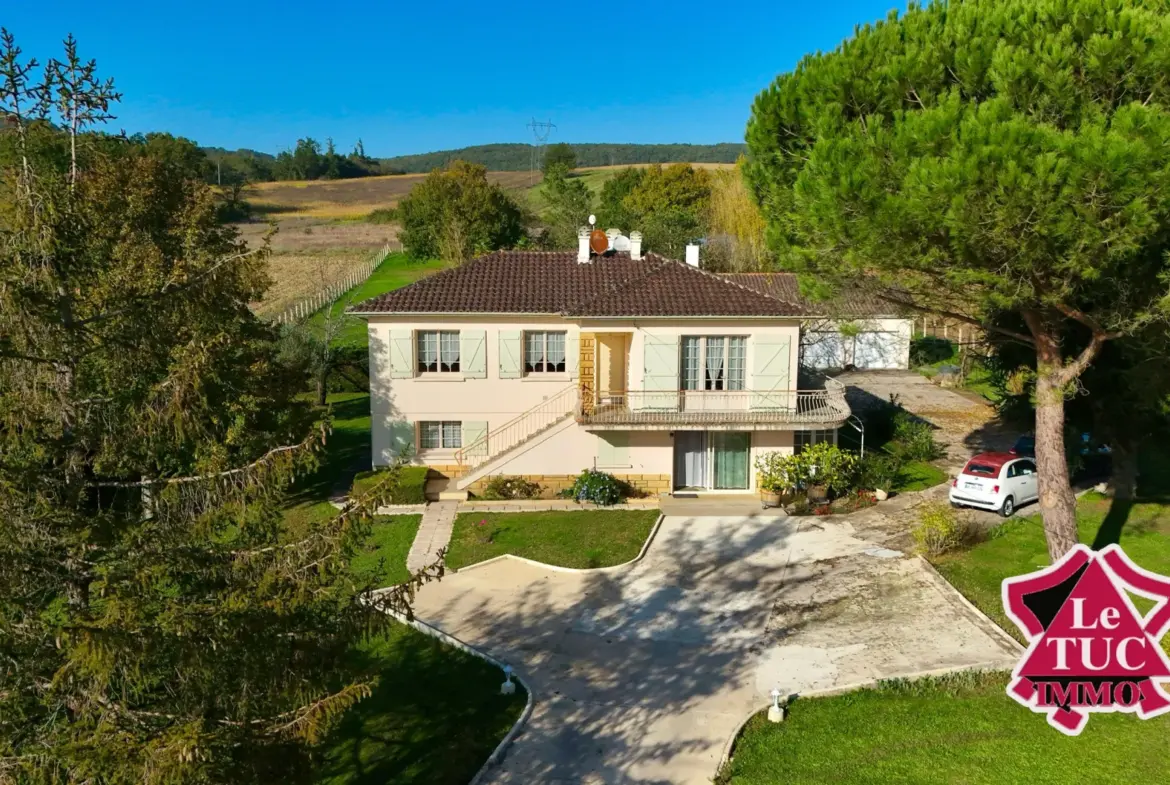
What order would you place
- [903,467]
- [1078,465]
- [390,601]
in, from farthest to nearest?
[903,467], [1078,465], [390,601]

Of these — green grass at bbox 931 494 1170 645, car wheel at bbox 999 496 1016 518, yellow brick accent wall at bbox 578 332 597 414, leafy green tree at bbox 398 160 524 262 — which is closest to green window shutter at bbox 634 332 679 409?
yellow brick accent wall at bbox 578 332 597 414

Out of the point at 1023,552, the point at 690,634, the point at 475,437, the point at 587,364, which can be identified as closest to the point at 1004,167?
the point at 690,634

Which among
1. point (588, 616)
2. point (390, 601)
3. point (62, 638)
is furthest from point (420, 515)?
point (62, 638)

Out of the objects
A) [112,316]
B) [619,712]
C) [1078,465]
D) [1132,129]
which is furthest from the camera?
[1078,465]

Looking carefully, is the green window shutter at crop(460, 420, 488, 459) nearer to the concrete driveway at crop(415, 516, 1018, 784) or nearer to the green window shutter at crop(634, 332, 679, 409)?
the green window shutter at crop(634, 332, 679, 409)

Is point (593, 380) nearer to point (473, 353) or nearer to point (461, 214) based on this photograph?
point (473, 353)

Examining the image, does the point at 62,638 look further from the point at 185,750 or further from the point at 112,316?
the point at 112,316
